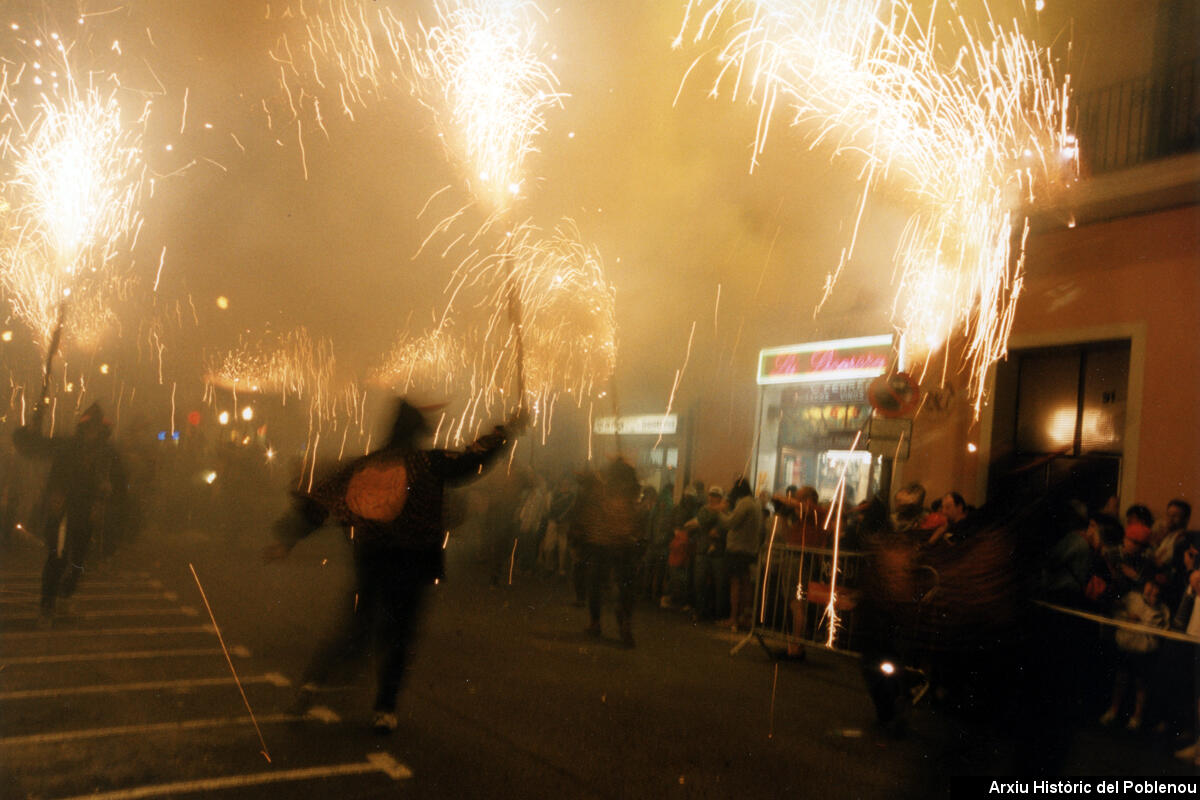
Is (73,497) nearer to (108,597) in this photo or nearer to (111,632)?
(111,632)

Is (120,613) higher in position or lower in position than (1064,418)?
lower

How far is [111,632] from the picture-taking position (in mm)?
6680

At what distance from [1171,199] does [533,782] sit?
914cm

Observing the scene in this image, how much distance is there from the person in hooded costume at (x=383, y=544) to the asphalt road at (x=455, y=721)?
0.37 meters

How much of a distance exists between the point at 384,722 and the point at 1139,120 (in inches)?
397

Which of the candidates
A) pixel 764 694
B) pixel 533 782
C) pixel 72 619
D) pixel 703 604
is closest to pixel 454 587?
pixel 703 604

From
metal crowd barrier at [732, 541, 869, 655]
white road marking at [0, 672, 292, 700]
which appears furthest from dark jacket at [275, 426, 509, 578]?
metal crowd barrier at [732, 541, 869, 655]

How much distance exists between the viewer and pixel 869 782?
4.52 m

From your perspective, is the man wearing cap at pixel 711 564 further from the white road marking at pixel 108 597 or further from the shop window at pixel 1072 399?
the white road marking at pixel 108 597

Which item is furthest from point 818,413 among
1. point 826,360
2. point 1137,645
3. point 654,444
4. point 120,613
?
point 120,613

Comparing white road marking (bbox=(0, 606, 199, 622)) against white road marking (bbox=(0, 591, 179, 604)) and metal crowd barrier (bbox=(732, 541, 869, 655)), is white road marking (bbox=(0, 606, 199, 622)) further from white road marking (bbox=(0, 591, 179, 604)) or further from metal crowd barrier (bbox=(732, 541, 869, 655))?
metal crowd barrier (bbox=(732, 541, 869, 655))

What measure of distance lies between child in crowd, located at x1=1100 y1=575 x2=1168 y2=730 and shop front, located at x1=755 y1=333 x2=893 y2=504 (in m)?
6.57

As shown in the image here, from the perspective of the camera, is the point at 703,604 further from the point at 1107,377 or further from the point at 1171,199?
the point at 1171,199

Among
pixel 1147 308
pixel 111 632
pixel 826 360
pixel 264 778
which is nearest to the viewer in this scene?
pixel 264 778
